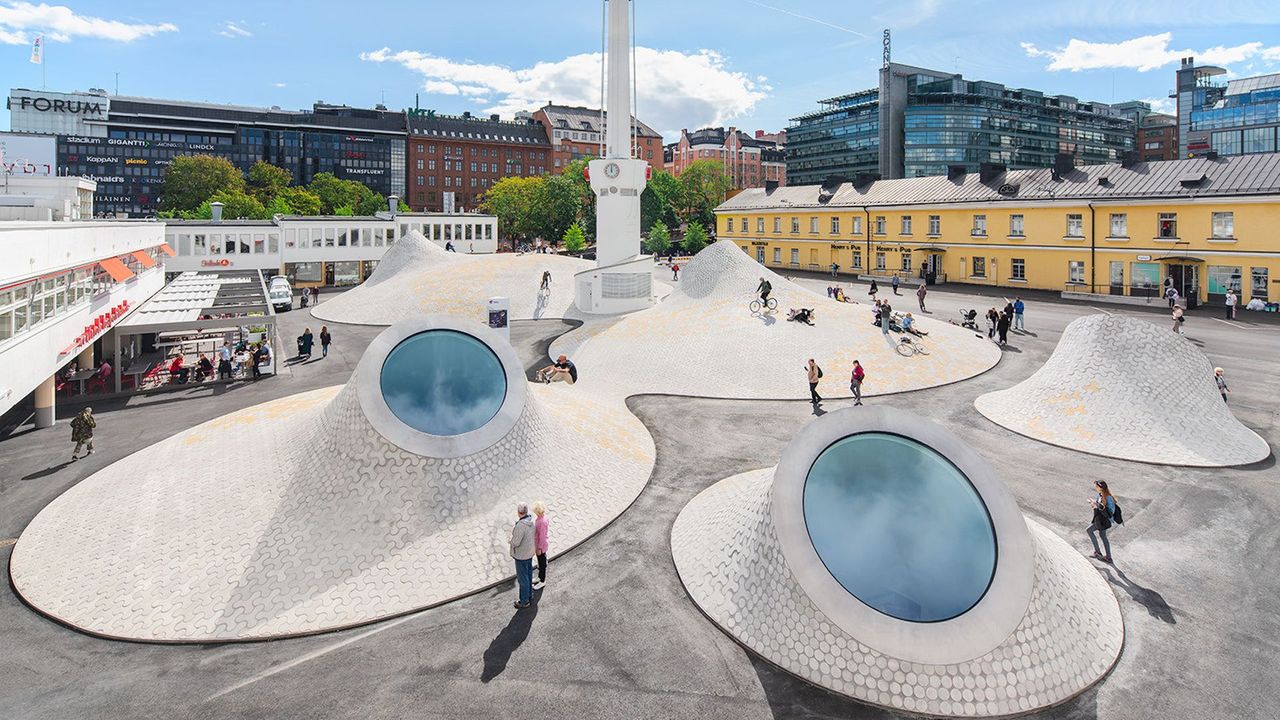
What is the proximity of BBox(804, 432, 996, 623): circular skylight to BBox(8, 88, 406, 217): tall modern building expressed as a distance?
150m

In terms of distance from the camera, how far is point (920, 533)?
32.3 ft

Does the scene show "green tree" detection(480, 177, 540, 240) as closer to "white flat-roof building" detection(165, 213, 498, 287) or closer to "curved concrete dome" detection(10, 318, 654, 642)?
"white flat-roof building" detection(165, 213, 498, 287)

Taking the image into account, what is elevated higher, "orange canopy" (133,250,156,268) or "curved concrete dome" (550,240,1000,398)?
"orange canopy" (133,250,156,268)

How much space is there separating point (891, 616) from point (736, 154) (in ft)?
595

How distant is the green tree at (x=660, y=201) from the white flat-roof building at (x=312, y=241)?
2784 centimetres

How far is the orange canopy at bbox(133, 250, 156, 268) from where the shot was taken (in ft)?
121

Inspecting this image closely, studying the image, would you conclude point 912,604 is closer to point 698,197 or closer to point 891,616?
point 891,616

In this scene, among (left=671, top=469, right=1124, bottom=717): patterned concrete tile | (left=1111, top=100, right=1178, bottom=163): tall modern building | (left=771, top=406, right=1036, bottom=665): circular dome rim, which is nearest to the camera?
(left=671, top=469, right=1124, bottom=717): patterned concrete tile

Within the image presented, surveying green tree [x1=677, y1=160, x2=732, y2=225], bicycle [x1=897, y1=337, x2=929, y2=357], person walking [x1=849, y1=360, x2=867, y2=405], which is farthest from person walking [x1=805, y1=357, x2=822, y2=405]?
green tree [x1=677, y1=160, x2=732, y2=225]

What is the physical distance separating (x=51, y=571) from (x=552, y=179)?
93520 millimetres

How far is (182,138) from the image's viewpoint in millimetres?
136250

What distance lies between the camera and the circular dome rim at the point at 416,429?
14.7 meters

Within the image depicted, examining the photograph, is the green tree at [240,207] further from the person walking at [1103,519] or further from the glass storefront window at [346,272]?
the person walking at [1103,519]

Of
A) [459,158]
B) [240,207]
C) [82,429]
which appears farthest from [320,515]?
[459,158]
